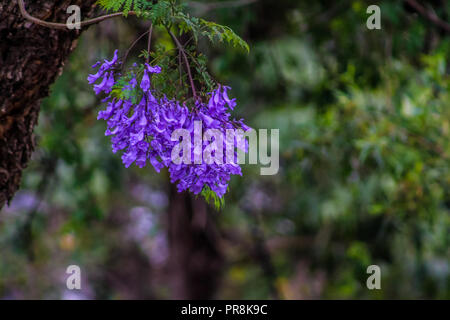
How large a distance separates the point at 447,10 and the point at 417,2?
0.31 metres

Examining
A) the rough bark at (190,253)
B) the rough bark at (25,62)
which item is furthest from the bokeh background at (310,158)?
the rough bark at (25,62)

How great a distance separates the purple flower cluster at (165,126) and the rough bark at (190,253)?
4377mm

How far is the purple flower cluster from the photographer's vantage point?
1487mm

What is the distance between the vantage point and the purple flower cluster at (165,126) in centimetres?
149

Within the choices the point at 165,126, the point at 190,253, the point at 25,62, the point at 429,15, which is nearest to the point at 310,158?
the point at 429,15

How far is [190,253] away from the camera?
244 inches

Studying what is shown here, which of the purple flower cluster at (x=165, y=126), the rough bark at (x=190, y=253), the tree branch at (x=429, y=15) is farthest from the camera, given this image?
the rough bark at (x=190, y=253)

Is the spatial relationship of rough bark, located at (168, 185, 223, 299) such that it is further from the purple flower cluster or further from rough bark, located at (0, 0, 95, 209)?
the purple flower cluster

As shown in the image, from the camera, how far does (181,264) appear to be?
6.19 meters

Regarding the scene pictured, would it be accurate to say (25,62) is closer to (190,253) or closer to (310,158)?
(310,158)

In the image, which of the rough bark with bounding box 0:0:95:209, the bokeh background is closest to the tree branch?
the bokeh background

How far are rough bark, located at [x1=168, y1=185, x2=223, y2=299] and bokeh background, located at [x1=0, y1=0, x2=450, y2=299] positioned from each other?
2cm

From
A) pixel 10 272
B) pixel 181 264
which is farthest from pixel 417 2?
pixel 10 272

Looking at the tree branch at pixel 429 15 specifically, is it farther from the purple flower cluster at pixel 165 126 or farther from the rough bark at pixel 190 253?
the rough bark at pixel 190 253
